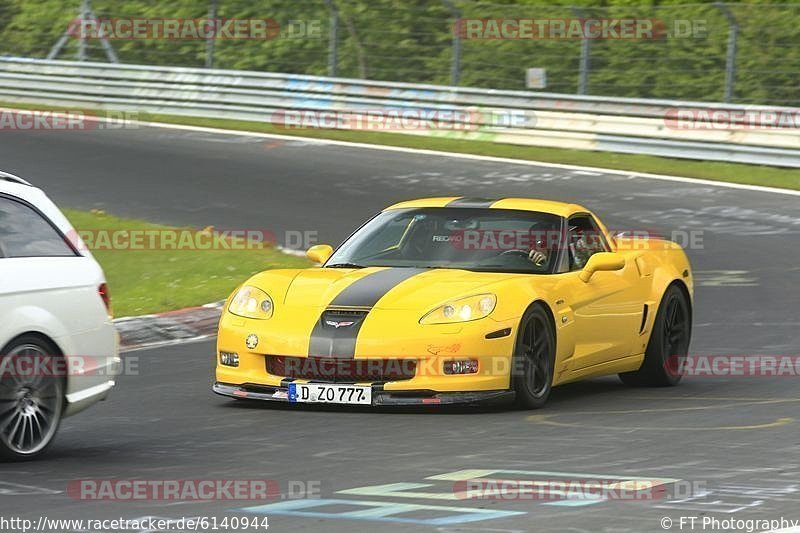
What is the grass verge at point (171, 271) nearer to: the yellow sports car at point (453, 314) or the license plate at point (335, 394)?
the yellow sports car at point (453, 314)

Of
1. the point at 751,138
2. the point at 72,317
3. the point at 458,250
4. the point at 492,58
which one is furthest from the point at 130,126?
the point at 72,317

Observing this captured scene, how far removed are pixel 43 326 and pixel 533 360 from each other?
319 centimetres

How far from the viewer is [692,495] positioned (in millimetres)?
7059

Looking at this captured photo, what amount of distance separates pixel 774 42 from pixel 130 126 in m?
11.1

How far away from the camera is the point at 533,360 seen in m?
9.95

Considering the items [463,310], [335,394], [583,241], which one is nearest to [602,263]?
[583,241]

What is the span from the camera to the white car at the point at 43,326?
7.96m

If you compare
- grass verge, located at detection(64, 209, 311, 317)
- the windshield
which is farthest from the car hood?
grass verge, located at detection(64, 209, 311, 317)

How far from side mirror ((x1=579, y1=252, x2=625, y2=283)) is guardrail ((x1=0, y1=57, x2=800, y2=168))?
1361 cm

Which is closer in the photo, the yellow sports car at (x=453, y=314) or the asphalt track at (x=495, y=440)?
the asphalt track at (x=495, y=440)

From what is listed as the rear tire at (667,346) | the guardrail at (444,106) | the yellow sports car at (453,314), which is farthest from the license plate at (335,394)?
the guardrail at (444,106)

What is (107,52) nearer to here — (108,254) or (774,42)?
(774,42)

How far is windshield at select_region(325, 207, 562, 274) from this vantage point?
35.1 feet

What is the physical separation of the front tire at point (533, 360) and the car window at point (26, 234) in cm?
280
